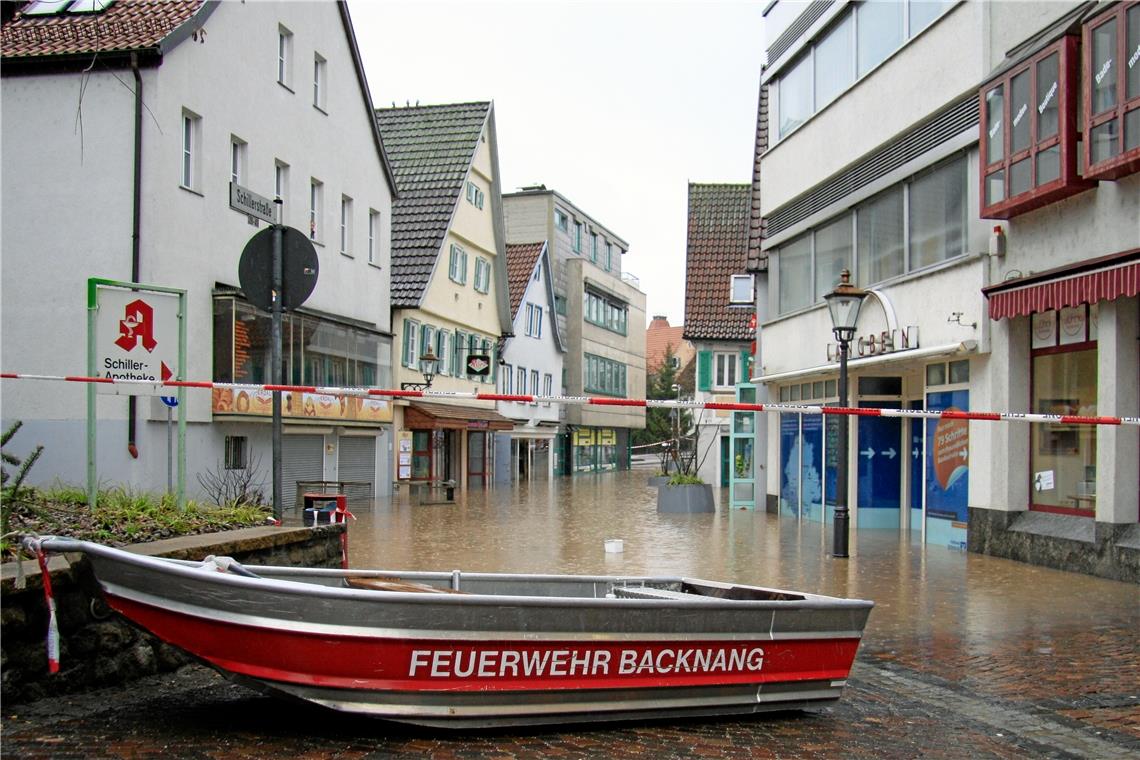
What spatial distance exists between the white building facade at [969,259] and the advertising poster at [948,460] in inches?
1.8

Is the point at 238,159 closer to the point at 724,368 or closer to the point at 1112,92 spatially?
the point at 1112,92

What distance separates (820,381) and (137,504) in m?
17.4

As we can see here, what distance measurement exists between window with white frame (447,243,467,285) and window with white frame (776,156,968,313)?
17.4m

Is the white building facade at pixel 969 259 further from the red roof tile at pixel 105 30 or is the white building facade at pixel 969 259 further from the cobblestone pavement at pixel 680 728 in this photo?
the red roof tile at pixel 105 30

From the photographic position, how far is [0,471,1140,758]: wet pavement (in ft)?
18.5

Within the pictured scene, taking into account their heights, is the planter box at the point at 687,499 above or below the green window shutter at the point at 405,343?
below

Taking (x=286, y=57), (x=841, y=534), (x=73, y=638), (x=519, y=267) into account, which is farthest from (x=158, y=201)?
(x=519, y=267)

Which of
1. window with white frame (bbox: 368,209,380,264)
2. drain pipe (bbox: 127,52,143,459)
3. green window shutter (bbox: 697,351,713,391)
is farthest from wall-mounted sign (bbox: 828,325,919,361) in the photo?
green window shutter (bbox: 697,351,713,391)

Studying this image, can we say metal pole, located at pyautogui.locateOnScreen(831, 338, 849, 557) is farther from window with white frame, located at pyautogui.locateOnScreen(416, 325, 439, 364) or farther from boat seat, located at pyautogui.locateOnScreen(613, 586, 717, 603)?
window with white frame, located at pyautogui.locateOnScreen(416, 325, 439, 364)

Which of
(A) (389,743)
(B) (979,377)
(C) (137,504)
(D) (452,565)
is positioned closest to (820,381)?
(B) (979,377)

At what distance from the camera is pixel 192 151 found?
22.7 meters

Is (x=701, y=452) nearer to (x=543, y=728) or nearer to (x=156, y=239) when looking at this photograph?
(x=156, y=239)

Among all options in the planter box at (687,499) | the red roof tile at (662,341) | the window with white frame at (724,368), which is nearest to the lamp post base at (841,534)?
the planter box at (687,499)

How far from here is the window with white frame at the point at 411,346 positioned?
118 ft
